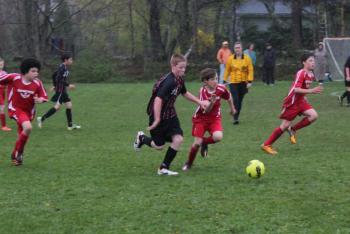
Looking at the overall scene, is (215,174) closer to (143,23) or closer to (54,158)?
(54,158)

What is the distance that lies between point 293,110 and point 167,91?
2968 mm

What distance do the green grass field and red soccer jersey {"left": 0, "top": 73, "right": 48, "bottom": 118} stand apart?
857 mm

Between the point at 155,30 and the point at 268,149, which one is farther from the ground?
the point at 155,30

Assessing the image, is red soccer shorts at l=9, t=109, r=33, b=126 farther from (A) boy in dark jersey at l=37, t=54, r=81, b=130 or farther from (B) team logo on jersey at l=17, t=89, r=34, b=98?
(A) boy in dark jersey at l=37, t=54, r=81, b=130

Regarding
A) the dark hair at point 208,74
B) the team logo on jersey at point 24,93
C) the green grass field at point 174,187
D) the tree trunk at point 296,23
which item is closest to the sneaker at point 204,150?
the green grass field at point 174,187

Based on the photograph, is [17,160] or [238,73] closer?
[17,160]

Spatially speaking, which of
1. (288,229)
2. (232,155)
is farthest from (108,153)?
(288,229)

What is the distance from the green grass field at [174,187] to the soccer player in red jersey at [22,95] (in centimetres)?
35

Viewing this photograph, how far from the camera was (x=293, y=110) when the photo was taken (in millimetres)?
9906

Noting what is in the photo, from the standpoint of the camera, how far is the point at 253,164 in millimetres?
7523

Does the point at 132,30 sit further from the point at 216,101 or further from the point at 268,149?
the point at 216,101

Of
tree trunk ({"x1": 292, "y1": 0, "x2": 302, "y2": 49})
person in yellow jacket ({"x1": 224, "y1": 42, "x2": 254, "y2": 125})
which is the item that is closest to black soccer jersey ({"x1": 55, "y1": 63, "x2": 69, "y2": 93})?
person in yellow jacket ({"x1": 224, "y1": 42, "x2": 254, "y2": 125})

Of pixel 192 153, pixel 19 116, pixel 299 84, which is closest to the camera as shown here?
pixel 192 153

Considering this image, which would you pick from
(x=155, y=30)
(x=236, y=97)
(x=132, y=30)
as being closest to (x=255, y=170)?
(x=236, y=97)
